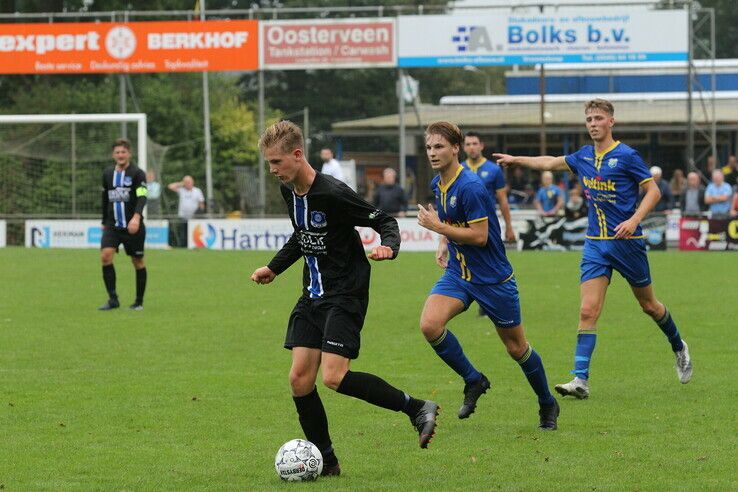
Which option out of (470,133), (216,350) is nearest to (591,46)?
(470,133)

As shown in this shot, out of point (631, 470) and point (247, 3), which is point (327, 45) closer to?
point (631, 470)

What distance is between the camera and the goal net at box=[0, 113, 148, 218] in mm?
30609

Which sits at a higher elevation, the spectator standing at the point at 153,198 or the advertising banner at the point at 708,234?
the spectator standing at the point at 153,198

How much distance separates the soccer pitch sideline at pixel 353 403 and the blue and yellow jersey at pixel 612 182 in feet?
4.11

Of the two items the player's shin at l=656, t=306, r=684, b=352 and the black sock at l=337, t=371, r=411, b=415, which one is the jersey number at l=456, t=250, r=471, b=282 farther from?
the player's shin at l=656, t=306, r=684, b=352

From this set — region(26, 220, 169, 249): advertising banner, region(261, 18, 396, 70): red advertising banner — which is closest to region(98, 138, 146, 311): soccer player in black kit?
region(26, 220, 169, 249): advertising banner

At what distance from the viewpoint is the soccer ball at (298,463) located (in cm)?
634

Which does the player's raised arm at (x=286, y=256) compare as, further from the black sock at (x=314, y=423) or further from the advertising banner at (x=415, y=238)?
the advertising banner at (x=415, y=238)

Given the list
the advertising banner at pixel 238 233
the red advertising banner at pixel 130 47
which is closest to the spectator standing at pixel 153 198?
the advertising banner at pixel 238 233

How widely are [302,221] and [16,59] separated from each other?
28.5 m

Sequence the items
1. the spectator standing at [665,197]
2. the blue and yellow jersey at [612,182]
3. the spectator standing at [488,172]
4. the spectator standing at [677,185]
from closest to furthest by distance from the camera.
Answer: the blue and yellow jersey at [612,182] → the spectator standing at [488,172] → the spectator standing at [665,197] → the spectator standing at [677,185]

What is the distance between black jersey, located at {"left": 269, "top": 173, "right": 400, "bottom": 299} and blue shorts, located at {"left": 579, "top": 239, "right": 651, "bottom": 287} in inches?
123

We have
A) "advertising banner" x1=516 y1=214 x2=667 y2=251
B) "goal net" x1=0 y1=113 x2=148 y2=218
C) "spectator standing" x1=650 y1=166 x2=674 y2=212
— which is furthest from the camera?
"goal net" x1=0 y1=113 x2=148 y2=218

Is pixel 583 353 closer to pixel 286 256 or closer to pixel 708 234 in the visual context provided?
pixel 286 256
